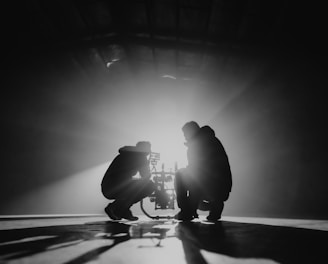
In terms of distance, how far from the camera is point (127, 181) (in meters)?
3.77

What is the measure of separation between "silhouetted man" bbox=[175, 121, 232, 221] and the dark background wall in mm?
2168

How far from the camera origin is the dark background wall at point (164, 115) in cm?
545

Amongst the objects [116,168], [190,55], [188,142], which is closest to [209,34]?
[190,55]

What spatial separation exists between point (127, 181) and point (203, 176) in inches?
53.9

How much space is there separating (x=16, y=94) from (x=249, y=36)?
676cm

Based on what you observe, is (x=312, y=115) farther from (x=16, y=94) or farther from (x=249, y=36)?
(x=16, y=94)

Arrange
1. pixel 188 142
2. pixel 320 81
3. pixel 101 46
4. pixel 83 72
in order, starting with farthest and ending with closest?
pixel 83 72, pixel 101 46, pixel 320 81, pixel 188 142

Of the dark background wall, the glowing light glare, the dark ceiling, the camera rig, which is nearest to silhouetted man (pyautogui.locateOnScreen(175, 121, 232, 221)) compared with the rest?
the camera rig

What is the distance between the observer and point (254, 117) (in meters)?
7.05

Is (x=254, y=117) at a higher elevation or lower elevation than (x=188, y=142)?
higher

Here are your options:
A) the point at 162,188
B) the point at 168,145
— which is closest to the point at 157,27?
the point at 162,188

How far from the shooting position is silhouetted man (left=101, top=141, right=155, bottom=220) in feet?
11.8

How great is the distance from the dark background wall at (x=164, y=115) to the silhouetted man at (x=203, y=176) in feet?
7.11

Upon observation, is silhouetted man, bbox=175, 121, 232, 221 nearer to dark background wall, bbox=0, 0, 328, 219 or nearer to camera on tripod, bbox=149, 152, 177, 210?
camera on tripod, bbox=149, 152, 177, 210
